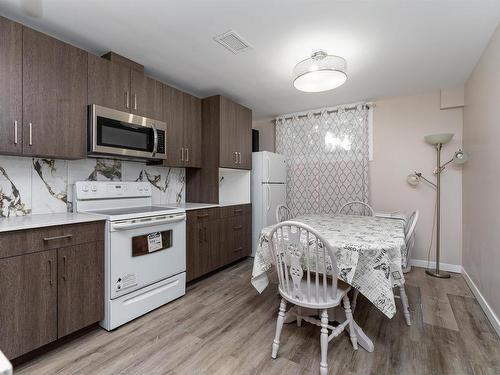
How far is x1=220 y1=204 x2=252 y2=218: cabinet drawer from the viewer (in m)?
3.19

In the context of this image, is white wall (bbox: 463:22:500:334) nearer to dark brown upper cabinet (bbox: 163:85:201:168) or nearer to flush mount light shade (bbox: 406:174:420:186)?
flush mount light shade (bbox: 406:174:420:186)

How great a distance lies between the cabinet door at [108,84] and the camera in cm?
213

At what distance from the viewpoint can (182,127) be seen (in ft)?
9.86

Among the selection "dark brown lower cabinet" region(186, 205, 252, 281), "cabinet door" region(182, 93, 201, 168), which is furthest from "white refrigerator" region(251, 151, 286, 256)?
"cabinet door" region(182, 93, 201, 168)

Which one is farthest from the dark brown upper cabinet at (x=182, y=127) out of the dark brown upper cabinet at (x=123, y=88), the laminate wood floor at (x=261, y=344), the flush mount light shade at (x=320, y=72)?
the laminate wood floor at (x=261, y=344)

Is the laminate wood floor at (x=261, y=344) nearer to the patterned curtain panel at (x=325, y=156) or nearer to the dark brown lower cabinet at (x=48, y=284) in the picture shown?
the dark brown lower cabinet at (x=48, y=284)


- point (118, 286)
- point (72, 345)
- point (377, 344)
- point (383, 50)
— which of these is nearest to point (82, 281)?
point (118, 286)

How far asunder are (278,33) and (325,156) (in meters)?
2.22

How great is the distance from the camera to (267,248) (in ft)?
6.14

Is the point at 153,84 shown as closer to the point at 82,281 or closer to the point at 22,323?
the point at 82,281

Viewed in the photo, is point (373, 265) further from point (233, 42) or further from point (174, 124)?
point (174, 124)

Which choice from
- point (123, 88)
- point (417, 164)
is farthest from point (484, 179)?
point (123, 88)

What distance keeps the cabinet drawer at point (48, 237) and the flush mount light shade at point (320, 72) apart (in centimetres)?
198

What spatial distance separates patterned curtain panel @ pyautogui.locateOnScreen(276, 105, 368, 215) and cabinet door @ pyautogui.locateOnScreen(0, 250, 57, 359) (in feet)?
10.8
